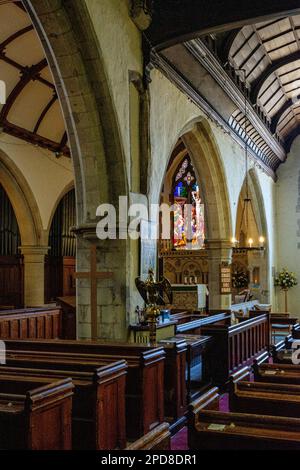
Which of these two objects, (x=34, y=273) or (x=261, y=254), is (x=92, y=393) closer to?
(x=34, y=273)

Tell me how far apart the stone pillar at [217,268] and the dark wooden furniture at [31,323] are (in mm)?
3766

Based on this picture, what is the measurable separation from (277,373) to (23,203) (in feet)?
31.5

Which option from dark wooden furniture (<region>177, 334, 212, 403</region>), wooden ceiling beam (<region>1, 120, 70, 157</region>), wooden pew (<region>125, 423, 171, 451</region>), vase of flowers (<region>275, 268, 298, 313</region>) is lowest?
dark wooden furniture (<region>177, 334, 212, 403</region>)

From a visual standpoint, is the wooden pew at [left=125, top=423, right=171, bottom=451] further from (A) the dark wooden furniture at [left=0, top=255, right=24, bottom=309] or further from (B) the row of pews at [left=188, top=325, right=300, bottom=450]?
(A) the dark wooden furniture at [left=0, top=255, right=24, bottom=309]

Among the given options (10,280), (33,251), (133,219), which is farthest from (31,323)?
(10,280)

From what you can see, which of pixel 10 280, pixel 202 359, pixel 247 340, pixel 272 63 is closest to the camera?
pixel 202 359

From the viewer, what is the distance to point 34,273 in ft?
43.0

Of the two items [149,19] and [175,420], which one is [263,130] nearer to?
[149,19]

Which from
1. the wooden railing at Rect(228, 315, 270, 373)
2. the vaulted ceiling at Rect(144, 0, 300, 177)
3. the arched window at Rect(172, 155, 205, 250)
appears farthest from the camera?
the arched window at Rect(172, 155, 205, 250)

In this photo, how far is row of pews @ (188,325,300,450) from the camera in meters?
2.58

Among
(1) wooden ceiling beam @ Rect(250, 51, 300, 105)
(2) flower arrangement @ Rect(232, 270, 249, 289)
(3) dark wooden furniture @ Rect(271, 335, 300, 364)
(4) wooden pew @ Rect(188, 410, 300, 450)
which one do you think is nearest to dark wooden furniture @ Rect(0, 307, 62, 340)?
(3) dark wooden furniture @ Rect(271, 335, 300, 364)

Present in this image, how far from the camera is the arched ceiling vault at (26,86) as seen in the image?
8.90 metres

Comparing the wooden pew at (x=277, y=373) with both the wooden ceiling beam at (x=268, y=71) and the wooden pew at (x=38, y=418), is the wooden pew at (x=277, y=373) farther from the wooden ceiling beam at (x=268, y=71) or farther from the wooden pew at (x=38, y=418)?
the wooden ceiling beam at (x=268, y=71)

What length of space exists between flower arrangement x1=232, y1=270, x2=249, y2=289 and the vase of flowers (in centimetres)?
110
